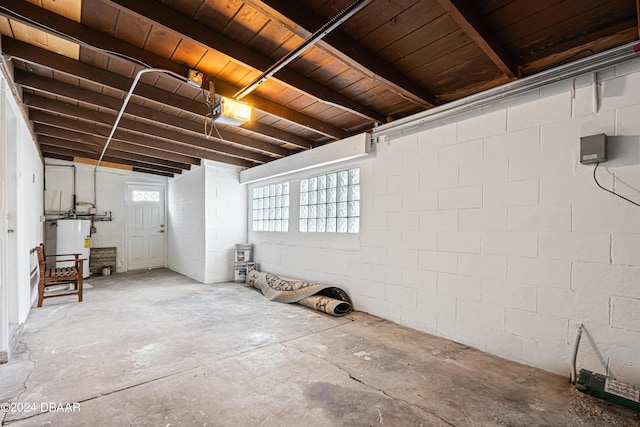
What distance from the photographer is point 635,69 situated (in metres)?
2.03

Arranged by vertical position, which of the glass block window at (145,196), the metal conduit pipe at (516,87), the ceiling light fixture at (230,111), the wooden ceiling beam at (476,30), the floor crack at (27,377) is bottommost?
the floor crack at (27,377)

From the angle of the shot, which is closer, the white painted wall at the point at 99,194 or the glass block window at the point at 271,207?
the glass block window at the point at 271,207

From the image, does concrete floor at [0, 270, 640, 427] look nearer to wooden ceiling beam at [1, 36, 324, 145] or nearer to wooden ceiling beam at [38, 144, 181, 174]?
wooden ceiling beam at [1, 36, 324, 145]

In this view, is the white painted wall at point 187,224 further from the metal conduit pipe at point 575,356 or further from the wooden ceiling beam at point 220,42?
the metal conduit pipe at point 575,356

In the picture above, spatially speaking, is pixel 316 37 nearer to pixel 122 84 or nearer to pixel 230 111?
pixel 230 111

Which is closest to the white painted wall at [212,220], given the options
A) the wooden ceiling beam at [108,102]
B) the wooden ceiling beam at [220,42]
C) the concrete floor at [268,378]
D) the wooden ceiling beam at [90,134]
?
the wooden ceiling beam at [90,134]

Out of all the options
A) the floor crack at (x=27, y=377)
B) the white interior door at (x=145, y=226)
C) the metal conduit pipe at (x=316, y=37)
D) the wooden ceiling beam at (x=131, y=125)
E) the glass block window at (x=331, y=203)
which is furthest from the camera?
the white interior door at (x=145, y=226)

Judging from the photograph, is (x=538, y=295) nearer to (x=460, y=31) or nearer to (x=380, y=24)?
(x=460, y=31)

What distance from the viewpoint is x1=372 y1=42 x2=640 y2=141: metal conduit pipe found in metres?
2.02

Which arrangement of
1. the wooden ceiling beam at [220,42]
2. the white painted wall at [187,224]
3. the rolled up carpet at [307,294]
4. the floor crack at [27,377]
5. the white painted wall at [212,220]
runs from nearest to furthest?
the floor crack at [27,377], the wooden ceiling beam at [220,42], the rolled up carpet at [307,294], the white painted wall at [212,220], the white painted wall at [187,224]

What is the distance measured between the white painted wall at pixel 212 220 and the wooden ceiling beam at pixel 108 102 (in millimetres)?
1655

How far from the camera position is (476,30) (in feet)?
6.25

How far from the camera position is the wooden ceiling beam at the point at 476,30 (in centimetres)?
175

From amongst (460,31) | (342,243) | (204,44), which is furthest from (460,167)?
(204,44)
